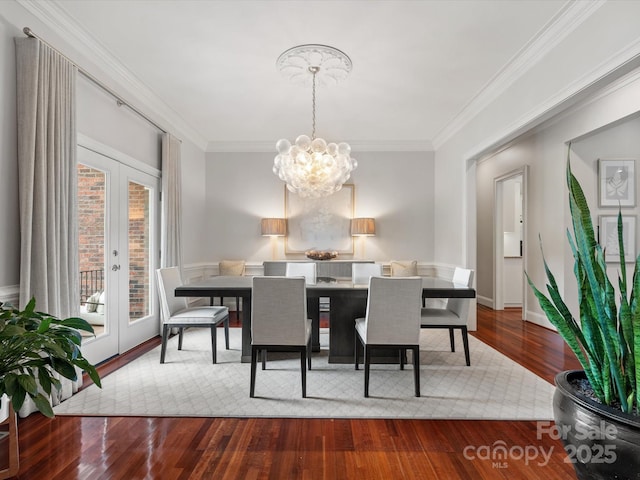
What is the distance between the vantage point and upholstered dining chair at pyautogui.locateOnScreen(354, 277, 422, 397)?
8.20 feet

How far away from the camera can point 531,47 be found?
2.89m

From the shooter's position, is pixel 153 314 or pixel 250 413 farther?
pixel 153 314

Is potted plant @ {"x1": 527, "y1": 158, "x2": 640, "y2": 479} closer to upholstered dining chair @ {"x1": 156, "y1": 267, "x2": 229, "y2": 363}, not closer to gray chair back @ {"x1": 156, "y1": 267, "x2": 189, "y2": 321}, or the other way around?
upholstered dining chair @ {"x1": 156, "y1": 267, "x2": 229, "y2": 363}

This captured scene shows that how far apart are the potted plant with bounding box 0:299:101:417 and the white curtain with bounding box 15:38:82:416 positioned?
787 mm

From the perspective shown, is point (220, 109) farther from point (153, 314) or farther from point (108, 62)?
point (153, 314)

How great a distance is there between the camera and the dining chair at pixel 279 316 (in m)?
2.49

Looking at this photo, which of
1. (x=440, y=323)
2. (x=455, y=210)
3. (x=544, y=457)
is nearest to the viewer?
(x=544, y=457)

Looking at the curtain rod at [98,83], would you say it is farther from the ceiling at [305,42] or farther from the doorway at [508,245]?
the doorway at [508,245]

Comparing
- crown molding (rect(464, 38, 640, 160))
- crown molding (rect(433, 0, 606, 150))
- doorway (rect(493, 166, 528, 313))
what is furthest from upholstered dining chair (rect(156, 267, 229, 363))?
doorway (rect(493, 166, 528, 313))

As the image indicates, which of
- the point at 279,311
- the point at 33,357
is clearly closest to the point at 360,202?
the point at 279,311

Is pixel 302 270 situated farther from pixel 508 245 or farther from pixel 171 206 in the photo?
pixel 508 245

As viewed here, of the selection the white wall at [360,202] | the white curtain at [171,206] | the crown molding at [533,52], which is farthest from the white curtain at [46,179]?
the crown molding at [533,52]

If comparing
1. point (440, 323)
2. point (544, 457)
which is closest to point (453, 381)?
point (440, 323)

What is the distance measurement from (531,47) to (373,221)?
3040 mm
